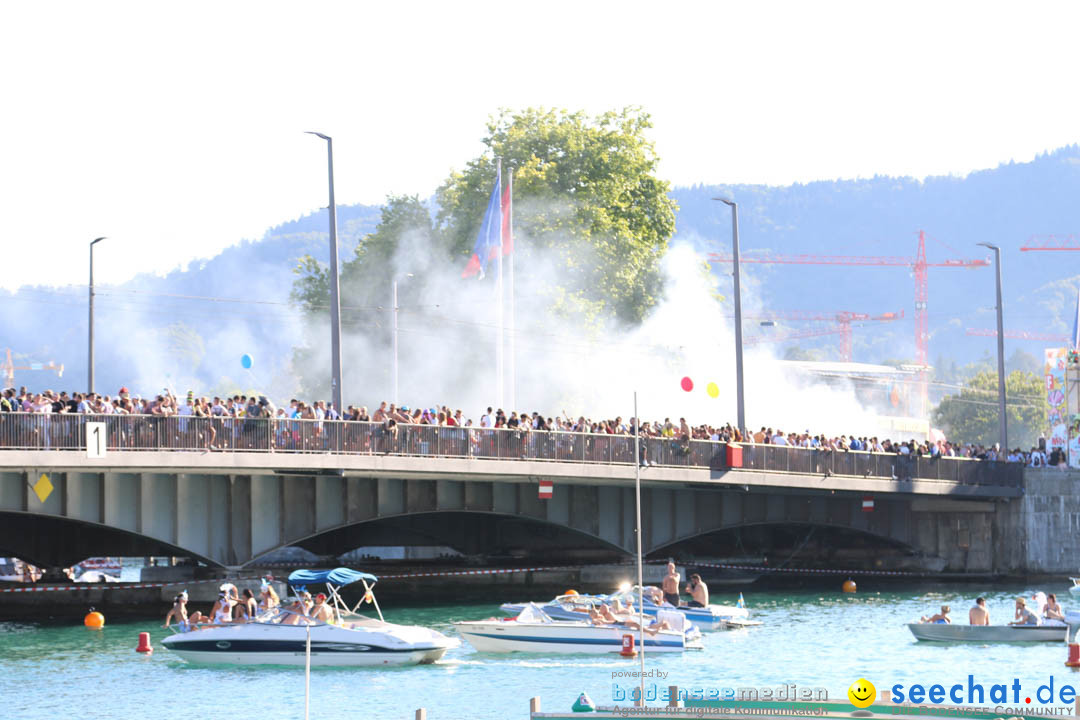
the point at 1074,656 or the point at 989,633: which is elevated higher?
the point at 1074,656

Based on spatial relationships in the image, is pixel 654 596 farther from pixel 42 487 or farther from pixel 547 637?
pixel 42 487

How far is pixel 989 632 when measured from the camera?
43438 millimetres

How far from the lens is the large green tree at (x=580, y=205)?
8669cm

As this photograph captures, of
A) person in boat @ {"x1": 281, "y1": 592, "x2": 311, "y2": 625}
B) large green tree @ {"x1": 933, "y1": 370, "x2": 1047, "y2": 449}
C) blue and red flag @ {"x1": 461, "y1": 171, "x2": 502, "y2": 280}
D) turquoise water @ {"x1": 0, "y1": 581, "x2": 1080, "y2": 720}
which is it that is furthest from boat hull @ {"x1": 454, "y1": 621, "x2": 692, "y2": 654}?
large green tree @ {"x1": 933, "y1": 370, "x2": 1047, "y2": 449}

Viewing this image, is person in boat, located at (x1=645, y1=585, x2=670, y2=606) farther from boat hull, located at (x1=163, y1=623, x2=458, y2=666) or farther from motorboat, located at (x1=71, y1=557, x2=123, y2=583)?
motorboat, located at (x1=71, y1=557, x2=123, y2=583)

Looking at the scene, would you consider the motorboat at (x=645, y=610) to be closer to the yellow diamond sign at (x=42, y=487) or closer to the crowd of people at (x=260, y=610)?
the crowd of people at (x=260, y=610)

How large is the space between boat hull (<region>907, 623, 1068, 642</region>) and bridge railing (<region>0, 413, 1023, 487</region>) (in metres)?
10.9

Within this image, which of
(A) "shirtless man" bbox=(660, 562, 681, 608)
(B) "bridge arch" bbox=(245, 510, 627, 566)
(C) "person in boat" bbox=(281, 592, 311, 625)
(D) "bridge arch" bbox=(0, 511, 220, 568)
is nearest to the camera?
(C) "person in boat" bbox=(281, 592, 311, 625)

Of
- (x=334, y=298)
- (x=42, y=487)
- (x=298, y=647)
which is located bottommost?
(x=298, y=647)

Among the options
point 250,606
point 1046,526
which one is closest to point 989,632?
point 250,606

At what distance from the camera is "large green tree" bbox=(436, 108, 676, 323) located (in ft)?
284

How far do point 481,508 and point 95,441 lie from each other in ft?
49.8

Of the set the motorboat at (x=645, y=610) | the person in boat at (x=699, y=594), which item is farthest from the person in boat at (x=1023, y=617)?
the person in boat at (x=699, y=594)

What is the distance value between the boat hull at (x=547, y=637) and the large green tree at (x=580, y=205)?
1806 inches
